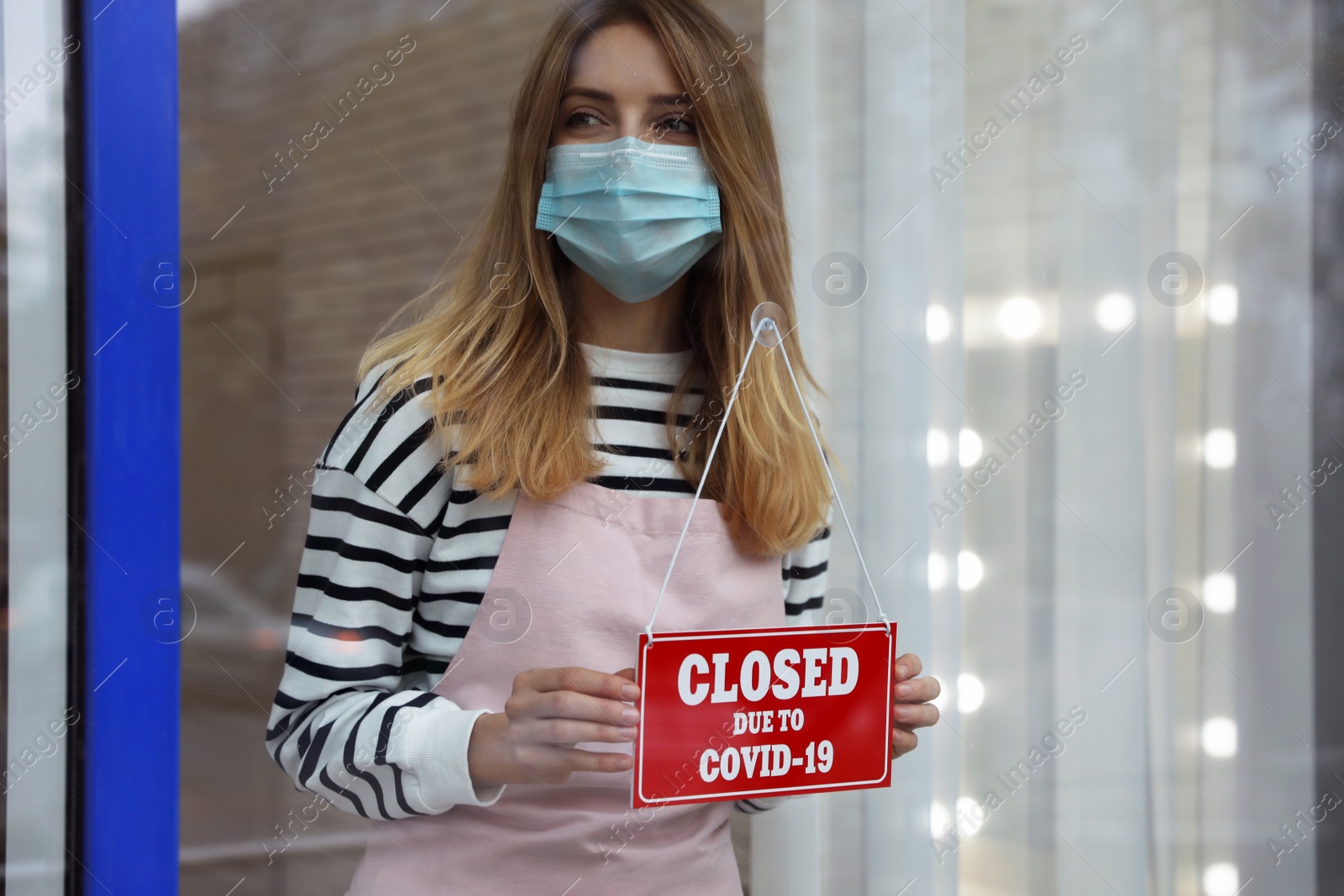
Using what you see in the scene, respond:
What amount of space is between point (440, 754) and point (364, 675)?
0.09m

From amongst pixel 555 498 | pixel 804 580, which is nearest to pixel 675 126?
pixel 555 498

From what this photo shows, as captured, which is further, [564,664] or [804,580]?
[804,580]

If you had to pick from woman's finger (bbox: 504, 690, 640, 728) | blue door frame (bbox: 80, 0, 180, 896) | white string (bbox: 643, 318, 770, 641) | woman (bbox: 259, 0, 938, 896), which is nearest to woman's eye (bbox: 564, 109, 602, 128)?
woman (bbox: 259, 0, 938, 896)

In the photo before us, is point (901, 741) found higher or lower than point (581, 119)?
lower

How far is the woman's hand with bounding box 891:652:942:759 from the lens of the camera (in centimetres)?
85

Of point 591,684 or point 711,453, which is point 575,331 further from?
point 591,684

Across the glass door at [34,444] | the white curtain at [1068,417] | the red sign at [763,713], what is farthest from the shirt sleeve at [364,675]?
the white curtain at [1068,417]

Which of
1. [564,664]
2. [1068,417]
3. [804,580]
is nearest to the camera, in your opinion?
[564,664]

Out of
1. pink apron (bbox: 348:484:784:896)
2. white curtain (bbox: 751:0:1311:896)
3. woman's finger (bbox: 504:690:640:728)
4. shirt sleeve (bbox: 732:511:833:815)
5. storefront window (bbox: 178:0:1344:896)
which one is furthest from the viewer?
white curtain (bbox: 751:0:1311:896)

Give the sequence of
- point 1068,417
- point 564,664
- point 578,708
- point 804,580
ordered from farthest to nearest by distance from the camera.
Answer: point 1068,417
point 804,580
point 564,664
point 578,708

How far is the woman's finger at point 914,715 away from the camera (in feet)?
2.80

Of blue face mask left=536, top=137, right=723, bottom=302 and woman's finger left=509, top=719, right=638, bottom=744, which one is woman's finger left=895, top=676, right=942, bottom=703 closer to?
woman's finger left=509, top=719, right=638, bottom=744

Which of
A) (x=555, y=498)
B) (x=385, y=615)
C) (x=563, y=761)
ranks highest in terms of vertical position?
(x=555, y=498)

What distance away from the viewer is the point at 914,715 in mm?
859
